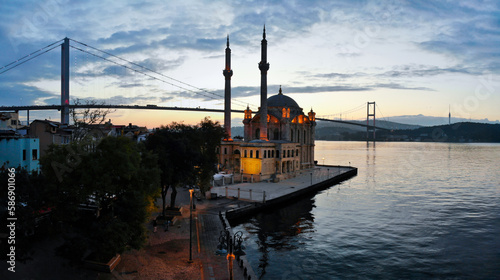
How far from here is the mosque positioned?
5353cm

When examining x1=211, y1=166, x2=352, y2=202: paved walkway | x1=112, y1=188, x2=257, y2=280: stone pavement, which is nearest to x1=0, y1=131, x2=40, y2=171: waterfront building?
x1=112, y1=188, x2=257, y2=280: stone pavement

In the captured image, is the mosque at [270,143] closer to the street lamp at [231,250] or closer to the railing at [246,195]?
the railing at [246,195]

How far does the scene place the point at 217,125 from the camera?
5381 cm

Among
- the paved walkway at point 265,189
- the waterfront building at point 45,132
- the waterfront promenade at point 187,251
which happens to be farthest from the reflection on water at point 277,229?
the waterfront building at point 45,132

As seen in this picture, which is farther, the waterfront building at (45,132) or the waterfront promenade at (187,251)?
the waterfront building at (45,132)

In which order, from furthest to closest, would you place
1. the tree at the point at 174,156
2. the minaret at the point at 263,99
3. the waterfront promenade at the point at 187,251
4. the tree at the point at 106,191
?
1. the minaret at the point at 263,99
2. the tree at the point at 174,156
3. the waterfront promenade at the point at 187,251
4. the tree at the point at 106,191

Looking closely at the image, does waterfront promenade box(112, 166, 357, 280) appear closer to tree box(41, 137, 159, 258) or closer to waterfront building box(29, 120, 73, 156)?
tree box(41, 137, 159, 258)

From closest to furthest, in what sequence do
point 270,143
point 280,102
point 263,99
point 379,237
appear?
point 379,237 < point 270,143 < point 263,99 < point 280,102

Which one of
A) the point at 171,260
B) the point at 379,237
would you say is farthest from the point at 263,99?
the point at 171,260

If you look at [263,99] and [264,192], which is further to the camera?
[263,99]

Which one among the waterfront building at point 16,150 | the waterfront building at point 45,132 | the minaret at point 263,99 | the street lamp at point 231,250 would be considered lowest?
the street lamp at point 231,250

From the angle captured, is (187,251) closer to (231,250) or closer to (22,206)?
(231,250)

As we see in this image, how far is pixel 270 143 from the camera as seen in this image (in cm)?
5528

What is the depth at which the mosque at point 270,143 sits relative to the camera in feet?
176
